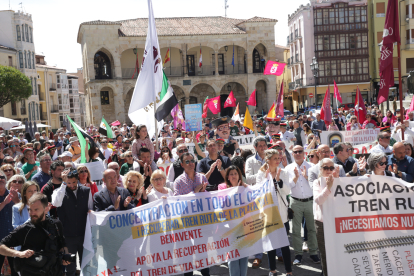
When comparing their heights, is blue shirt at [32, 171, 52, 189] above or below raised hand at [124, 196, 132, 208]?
→ above

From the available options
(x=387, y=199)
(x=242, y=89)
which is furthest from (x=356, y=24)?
(x=387, y=199)

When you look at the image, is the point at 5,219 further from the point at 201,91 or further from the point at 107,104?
the point at 201,91

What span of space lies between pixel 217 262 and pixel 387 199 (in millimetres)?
2177

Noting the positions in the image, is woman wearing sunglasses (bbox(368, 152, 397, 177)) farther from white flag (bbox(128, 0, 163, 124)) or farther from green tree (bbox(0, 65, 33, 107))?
green tree (bbox(0, 65, 33, 107))

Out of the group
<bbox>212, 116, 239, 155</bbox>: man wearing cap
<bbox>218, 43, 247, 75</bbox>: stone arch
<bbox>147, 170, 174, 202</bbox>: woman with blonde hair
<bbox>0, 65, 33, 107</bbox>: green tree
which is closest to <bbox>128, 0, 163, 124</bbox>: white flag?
<bbox>212, 116, 239, 155</bbox>: man wearing cap

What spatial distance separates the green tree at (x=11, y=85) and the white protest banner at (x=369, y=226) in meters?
40.7

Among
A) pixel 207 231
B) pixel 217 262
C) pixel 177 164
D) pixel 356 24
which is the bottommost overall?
pixel 217 262

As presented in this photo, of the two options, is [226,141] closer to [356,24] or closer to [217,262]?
[217,262]

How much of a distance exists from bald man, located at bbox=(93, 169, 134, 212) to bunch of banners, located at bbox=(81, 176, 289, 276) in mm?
118

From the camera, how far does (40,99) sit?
192 feet

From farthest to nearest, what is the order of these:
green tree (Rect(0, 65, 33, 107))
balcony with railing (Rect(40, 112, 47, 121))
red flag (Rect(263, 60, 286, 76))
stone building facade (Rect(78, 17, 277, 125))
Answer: balcony with railing (Rect(40, 112, 47, 121)) → stone building facade (Rect(78, 17, 277, 125)) → green tree (Rect(0, 65, 33, 107)) → red flag (Rect(263, 60, 286, 76))

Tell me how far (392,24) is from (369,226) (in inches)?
195

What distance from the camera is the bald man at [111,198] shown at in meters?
5.79

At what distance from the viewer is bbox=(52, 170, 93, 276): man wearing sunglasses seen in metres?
5.86
